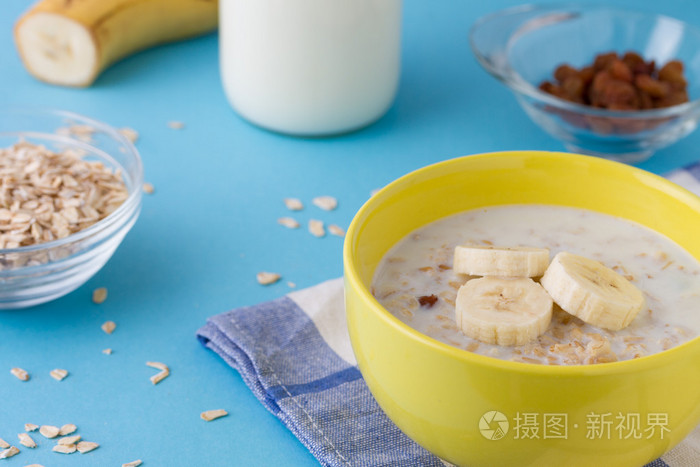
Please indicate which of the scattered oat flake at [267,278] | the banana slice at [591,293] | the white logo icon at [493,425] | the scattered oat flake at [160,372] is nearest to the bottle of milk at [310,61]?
the scattered oat flake at [267,278]

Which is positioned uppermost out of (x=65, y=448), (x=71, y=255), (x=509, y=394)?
(x=509, y=394)

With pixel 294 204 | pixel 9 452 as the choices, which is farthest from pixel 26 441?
pixel 294 204

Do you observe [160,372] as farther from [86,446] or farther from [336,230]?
[336,230]

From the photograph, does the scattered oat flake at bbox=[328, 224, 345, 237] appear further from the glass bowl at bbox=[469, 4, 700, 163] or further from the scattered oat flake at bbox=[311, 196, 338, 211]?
the glass bowl at bbox=[469, 4, 700, 163]

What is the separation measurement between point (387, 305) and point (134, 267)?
0.51 meters

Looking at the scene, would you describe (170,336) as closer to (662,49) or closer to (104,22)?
(104,22)

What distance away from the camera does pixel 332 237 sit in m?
1.32

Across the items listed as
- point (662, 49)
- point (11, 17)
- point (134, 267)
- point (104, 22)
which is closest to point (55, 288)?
point (134, 267)

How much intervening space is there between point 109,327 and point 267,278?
23 centimetres

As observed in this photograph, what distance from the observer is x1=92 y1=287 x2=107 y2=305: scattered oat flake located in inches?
46.2

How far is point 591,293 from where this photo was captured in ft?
2.64

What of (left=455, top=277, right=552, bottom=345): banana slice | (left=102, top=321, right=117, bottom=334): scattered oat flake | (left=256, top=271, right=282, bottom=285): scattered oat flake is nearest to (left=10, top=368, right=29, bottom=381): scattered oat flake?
(left=102, top=321, right=117, bottom=334): scattered oat flake

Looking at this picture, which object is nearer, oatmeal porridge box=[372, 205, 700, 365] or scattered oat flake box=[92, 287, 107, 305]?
oatmeal porridge box=[372, 205, 700, 365]

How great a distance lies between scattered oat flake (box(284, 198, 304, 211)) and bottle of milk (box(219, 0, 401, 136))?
188 mm
